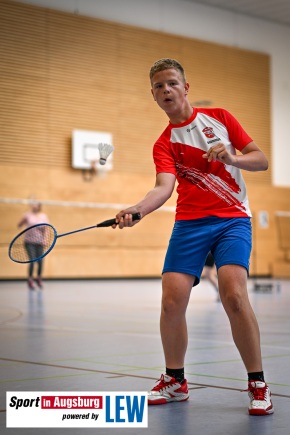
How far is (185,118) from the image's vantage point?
193 inches

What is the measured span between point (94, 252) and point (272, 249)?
7468 mm

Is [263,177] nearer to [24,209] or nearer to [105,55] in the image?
[105,55]

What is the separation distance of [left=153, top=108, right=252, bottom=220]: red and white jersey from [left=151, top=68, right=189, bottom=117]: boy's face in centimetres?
15

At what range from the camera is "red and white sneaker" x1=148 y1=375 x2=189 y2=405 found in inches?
187

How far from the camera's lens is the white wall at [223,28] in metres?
25.0

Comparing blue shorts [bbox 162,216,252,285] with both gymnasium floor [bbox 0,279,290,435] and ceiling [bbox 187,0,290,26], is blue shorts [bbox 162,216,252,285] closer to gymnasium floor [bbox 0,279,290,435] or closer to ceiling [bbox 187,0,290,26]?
gymnasium floor [bbox 0,279,290,435]

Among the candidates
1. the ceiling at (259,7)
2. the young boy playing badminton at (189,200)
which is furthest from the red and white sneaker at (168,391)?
the ceiling at (259,7)

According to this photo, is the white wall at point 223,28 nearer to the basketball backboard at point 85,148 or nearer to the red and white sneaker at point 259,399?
the basketball backboard at point 85,148

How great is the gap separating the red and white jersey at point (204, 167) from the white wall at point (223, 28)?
19.5 meters

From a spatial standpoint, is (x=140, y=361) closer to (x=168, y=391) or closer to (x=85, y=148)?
(x=168, y=391)

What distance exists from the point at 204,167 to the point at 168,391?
4.42 ft

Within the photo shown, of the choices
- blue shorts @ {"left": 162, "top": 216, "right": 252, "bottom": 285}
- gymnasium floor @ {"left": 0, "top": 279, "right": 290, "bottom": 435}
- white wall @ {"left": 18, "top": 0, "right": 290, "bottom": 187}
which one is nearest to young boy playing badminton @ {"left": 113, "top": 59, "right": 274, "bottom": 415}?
blue shorts @ {"left": 162, "top": 216, "right": 252, "bottom": 285}

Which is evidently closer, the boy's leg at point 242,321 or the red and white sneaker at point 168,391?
the boy's leg at point 242,321

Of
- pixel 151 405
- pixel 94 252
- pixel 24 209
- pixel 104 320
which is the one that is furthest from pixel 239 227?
pixel 94 252
